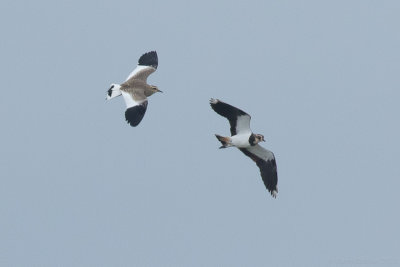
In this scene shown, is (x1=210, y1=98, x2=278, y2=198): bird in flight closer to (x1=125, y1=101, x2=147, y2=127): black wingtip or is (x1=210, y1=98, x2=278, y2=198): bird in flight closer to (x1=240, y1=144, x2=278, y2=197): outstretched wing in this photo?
(x1=240, y1=144, x2=278, y2=197): outstretched wing

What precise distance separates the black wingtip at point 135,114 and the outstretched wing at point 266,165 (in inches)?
162

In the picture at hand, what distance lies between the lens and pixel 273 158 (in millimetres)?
30062

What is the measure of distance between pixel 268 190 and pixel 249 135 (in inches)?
72.4

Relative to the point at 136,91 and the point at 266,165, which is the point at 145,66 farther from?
the point at 266,165

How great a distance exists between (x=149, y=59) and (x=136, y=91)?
14.3 ft

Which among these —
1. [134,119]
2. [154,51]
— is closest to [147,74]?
[154,51]

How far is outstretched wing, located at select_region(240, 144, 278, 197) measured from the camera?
30.1 meters

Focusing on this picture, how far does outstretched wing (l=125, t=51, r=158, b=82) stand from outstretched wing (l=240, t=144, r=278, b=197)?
7.88 meters

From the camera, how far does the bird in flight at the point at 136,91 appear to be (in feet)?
108

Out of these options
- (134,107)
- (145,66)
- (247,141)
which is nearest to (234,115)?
(247,141)

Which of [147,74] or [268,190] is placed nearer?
[268,190]

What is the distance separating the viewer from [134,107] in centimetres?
3334

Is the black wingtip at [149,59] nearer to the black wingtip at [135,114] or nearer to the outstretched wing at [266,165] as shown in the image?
the black wingtip at [135,114]

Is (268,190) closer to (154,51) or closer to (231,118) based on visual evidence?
(231,118)
